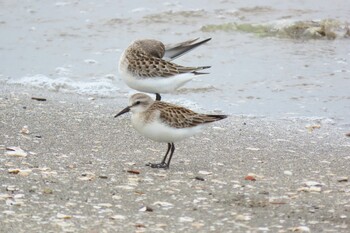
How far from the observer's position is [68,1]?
1650 cm

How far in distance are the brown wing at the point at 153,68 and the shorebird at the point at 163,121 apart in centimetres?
192

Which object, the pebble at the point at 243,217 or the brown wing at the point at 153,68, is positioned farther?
the brown wing at the point at 153,68

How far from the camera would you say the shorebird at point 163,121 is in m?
7.09

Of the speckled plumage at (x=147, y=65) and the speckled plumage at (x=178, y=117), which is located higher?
the speckled plumage at (x=178, y=117)

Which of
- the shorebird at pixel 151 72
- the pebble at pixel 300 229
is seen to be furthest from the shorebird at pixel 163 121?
the shorebird at pixel 151 72

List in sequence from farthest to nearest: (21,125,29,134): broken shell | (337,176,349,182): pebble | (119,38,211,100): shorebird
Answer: (119,38,211,100): shorebird → (21,125,29,134): broken shell → (337,176,349,182): pebble

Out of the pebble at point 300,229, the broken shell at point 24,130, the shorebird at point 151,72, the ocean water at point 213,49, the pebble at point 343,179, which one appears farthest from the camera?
the ocean water at point 213,49

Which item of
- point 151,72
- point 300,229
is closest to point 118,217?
point 300,229

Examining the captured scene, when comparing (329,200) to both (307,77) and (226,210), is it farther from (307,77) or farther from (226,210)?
(307,77)

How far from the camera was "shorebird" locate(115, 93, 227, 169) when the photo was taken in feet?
23.3

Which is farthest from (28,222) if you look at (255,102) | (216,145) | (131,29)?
(131,29)

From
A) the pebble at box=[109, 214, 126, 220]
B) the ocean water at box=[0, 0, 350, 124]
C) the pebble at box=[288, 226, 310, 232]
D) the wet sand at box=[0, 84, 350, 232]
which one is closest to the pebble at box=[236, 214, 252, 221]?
the wet sand at box=[0, 84, 350, 232]

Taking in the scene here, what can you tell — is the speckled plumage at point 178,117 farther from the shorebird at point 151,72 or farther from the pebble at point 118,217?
the shorebird at point 151,72

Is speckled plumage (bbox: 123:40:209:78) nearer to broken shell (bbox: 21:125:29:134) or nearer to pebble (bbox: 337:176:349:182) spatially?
broken shell (bbox: 21:125:29:134)
